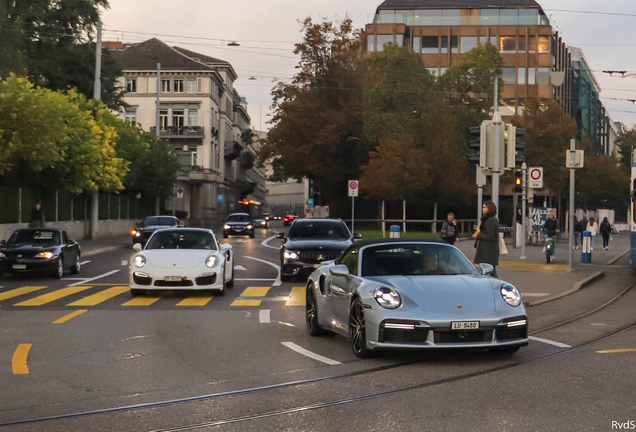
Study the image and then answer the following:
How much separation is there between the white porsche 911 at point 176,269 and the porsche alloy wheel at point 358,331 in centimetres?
825

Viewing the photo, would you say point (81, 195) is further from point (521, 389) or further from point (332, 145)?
point (521, 389)

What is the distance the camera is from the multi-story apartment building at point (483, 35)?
8812cm

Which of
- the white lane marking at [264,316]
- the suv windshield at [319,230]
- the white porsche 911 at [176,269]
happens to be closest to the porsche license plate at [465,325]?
the white lane marking at [264,316]

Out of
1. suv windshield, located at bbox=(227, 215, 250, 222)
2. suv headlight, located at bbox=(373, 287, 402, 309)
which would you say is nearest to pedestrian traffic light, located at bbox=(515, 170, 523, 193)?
suv headlight, located at bbox=(373, 287, 402, 309)

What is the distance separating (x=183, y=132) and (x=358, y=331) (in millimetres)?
95296

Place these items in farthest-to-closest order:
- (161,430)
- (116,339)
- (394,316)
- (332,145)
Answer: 1. (332,145)
2. (116,339)
3. (394,316)
4. (161,430)

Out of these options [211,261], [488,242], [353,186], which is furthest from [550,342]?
[353,186]

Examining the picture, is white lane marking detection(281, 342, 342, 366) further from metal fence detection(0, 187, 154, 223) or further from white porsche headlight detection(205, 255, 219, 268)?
metal fence detection(0, 187, 154, 223)

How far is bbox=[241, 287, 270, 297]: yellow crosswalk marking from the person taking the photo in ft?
62.7

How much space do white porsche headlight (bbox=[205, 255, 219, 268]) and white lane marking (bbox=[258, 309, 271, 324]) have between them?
3045 millimetres

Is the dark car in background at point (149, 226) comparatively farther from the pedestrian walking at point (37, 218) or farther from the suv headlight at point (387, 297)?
the suv headlight at point (387, 297)

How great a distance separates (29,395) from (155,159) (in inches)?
2368

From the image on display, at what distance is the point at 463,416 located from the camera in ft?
22.9

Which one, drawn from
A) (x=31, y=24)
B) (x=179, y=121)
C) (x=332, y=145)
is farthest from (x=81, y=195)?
(x=179, y=121)
